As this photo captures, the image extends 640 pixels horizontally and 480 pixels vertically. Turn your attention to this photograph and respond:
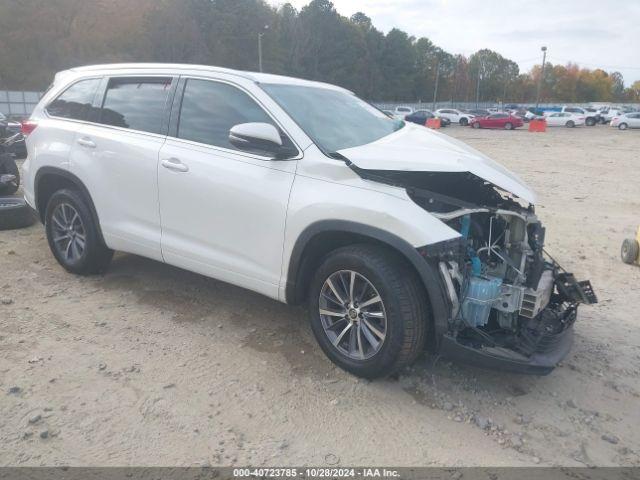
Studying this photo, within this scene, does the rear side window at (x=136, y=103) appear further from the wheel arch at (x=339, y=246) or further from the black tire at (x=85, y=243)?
the wheel arch at (x=339, y=246)

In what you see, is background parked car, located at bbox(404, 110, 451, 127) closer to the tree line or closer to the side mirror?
the tree line

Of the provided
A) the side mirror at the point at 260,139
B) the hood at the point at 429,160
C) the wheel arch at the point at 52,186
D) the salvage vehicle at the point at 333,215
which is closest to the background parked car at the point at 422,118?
the wheel arch at the point at 52,186

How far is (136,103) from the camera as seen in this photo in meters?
4.55

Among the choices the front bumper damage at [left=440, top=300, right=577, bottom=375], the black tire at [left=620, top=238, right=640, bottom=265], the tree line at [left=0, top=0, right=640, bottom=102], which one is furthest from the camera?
the tree line at [left=0, top=0, right=640, bottom=102]

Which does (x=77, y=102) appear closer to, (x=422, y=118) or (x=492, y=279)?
(x=492, y=279)

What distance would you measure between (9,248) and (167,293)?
2.35 metres

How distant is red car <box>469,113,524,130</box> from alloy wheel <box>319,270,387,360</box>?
4341 cm

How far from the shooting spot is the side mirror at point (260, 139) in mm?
3525

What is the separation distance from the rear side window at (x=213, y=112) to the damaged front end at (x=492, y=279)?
107 cm

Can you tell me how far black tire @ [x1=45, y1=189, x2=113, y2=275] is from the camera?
481 cm

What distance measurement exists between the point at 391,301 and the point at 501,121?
43.7 meters

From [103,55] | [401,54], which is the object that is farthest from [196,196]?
[401,54]

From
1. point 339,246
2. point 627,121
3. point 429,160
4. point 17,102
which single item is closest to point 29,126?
point 339,246

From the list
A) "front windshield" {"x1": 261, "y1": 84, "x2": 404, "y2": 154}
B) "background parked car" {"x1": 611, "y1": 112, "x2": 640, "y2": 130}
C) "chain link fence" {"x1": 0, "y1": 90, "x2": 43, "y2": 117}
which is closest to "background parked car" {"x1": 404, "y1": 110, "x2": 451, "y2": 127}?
"background parked car" {"x1": 611, "y1": 112, "x2": 640, "y2": 130}
